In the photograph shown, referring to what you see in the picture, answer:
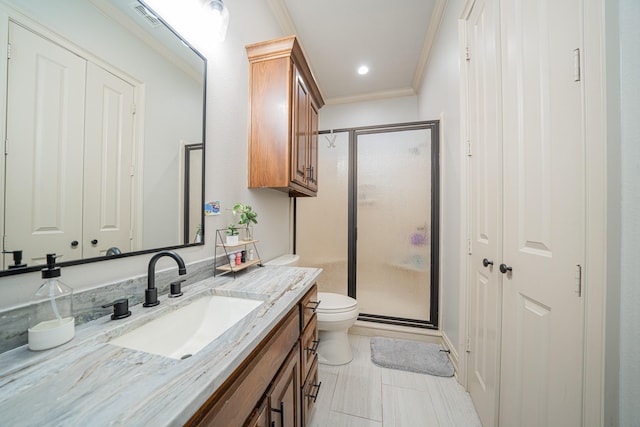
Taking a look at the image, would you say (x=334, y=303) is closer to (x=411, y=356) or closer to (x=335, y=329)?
(x=335, y=329)

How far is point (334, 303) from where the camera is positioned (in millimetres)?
1807

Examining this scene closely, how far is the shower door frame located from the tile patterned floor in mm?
528

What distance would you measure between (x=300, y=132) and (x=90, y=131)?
1142mm

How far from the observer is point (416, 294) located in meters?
2.09

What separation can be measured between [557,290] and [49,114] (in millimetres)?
1564

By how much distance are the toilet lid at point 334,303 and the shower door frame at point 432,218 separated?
1.31 ft

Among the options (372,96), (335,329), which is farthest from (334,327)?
(372,96)

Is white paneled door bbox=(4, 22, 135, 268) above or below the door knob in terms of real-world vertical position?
above

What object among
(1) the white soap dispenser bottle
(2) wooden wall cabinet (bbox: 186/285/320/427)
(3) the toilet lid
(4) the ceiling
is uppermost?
(4) the ceiling

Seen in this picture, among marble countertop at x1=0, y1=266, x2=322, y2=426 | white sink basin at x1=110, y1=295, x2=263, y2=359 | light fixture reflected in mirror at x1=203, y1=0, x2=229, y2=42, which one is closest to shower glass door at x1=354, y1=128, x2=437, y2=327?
light fixture reflected in mirror at x1=203, y1=0, x2=229, y2=42

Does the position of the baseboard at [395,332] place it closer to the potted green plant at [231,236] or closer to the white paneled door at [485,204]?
the white paneled door at [485,204]

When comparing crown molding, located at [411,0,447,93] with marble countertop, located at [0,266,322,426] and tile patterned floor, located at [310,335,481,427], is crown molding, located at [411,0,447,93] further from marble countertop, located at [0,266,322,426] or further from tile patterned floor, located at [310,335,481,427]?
tile patterned floor, located at [310,335,481,427]

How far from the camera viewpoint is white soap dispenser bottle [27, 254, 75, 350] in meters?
0.52

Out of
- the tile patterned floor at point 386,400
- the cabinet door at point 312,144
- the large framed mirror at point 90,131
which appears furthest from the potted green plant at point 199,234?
the tile patterned floor at point 386,400
